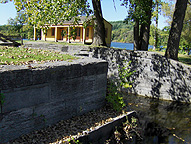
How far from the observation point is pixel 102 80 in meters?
5.82

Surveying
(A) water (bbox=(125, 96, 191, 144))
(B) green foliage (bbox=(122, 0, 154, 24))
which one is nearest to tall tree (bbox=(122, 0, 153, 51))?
(B) green foliage (bbox=(122, 0, 154, 24))

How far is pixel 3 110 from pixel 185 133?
6655 millimetres

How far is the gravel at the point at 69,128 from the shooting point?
13.6 ft

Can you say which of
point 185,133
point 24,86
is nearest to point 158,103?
point 185,133

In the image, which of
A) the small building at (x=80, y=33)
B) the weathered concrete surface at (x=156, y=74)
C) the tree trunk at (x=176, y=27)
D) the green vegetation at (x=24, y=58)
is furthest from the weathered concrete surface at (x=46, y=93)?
the small building at (x=80, y=33)

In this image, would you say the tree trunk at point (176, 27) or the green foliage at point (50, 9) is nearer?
the green foliage at point (50, 9)

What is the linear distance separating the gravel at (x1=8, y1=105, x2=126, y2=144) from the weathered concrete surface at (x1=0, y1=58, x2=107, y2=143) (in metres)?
0.12

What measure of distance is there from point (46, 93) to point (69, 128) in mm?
971

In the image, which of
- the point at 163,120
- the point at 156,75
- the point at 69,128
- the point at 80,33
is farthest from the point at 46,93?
the point at 80,33

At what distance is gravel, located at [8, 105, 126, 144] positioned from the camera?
4.14m

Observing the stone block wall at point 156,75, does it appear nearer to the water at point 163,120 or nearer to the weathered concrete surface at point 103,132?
the water at point 163,120

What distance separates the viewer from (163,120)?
916 centimetres

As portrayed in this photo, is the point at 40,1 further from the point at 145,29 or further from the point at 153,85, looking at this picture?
the point at 145,29

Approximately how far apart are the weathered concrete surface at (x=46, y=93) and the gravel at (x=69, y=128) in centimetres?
12
